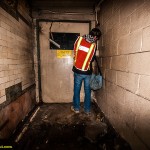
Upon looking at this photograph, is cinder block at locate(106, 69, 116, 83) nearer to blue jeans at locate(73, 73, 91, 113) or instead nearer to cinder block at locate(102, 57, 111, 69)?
cinder block at locate(102, 57, 111, 69)

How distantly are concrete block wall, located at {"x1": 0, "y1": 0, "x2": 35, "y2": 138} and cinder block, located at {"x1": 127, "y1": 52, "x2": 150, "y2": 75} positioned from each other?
7.21ft

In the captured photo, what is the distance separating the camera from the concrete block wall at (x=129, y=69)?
6.10 feet

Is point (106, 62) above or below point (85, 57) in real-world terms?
below

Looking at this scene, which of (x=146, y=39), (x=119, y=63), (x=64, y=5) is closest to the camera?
(x=146, y=39)

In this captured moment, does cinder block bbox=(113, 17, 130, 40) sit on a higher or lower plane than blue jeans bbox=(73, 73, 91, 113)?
higher

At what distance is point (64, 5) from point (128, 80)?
3.08m

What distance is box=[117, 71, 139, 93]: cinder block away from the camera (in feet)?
6.82

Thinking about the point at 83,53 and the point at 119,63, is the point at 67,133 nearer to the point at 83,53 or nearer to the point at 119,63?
the point at 119,63

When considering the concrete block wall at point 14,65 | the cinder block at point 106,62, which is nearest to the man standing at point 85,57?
the cinder block at point 106,62

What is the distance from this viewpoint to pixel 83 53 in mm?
3619

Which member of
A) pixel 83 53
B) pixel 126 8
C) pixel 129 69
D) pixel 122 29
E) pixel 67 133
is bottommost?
pixel 67 133

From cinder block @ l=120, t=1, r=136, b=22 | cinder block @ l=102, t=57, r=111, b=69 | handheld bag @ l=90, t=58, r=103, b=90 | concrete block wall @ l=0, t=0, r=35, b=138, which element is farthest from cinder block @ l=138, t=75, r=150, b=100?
concrete block wall @ l=0, t=0, r=35, b=138

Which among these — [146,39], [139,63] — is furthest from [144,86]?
[146,39]

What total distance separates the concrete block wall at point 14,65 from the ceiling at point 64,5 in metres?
0.51
